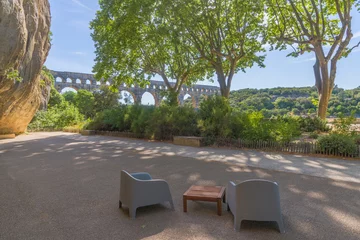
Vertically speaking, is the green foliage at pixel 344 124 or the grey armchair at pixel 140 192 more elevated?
the green foliage at pixel 344 124

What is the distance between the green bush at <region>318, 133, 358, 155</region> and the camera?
24.5 ft

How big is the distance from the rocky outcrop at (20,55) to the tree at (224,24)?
7295 mm

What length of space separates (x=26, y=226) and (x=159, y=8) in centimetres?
1416

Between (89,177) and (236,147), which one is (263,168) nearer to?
(236,147)

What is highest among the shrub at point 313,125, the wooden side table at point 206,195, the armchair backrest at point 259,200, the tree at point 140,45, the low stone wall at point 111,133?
the tree at point 140,45

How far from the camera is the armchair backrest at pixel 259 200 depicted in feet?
10.2

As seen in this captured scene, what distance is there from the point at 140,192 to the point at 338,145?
6.95m

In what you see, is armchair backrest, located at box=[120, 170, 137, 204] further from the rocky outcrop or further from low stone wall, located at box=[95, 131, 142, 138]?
low stone wall, located at box=[95, 131, 142, 138]

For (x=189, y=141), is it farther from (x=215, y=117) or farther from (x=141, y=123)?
(x=141, y=123)

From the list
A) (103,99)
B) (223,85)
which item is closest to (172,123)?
(223,85)

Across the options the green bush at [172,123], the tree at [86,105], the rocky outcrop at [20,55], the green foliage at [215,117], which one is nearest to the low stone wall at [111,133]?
the green bush at [172,123]

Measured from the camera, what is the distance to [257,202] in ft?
10.3

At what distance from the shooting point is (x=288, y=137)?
29.2 ft

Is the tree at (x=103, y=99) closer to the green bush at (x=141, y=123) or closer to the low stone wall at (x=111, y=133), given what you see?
the low stone wall at (x=111, y=133)
